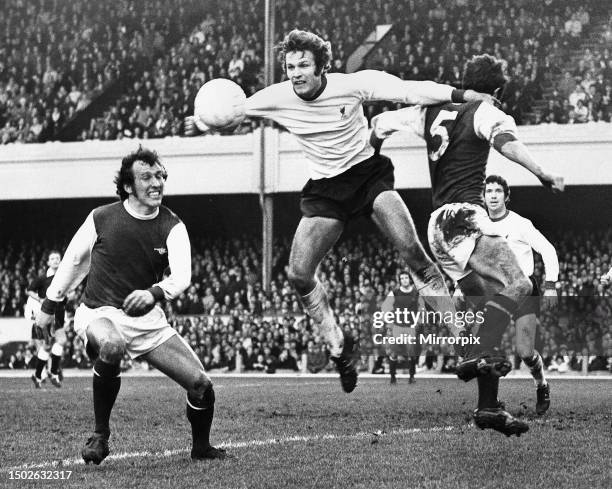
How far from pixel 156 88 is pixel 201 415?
16776 millimetres

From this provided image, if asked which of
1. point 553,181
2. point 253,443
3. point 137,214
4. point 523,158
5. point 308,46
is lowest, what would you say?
point 253,443

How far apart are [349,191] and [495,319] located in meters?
1.26

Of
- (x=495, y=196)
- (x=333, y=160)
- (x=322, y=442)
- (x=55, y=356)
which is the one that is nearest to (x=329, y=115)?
(x=333, y=160)

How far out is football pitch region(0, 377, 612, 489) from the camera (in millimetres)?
5375

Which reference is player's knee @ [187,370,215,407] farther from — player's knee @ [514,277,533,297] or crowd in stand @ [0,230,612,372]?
crowd in stand @ [0,230,612,372]

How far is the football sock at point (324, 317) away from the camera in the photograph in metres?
6.84

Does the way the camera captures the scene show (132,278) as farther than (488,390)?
Yes

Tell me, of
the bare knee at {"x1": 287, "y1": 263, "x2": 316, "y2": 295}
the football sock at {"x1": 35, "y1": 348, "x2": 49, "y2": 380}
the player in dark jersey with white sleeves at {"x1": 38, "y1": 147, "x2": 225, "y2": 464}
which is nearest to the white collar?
the player in dark jersey with white sleeves at {"x1": 38, "y1": 147, "x2": 225, "y2": 464}

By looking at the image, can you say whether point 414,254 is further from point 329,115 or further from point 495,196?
point 495,196

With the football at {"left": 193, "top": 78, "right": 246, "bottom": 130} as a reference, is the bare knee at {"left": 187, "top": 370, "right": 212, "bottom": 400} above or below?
below

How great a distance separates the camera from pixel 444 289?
21.7ft

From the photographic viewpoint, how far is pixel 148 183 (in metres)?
6.11

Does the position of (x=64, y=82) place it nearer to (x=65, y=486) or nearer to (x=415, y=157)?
(x=415, y=157)

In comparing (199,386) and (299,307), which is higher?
(299,307)
